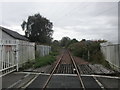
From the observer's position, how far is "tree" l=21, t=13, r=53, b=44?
62344 mm

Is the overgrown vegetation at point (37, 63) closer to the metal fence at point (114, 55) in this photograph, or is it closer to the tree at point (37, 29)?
the metal fence at point (114, 55)

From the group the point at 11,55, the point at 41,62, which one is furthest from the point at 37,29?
the point at 11,55

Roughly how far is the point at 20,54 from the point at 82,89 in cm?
750

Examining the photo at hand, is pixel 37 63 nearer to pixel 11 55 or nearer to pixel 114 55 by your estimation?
pixel 11 55

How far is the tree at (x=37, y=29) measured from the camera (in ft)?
205

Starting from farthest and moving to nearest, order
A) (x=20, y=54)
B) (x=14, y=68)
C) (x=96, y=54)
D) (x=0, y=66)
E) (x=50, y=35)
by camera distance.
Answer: (x=50, y=35)
(x=96, y=54)
(x=20, y=54)
(x=14, y=68)
(x=0, y=66)

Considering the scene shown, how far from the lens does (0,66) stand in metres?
11.1

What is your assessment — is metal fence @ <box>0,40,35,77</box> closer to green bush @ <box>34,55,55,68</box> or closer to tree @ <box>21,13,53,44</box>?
green bush @ <box>34,55,55,68</box>

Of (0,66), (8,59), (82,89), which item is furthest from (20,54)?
(82,89)

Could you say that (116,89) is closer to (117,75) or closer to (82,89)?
(82,89)

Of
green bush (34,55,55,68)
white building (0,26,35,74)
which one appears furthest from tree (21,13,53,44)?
white building (0,26,35,74)

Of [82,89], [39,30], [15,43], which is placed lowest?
[82,89]

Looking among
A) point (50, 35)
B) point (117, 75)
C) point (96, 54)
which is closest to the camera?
point (117, 75)

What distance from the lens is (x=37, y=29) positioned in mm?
62906
